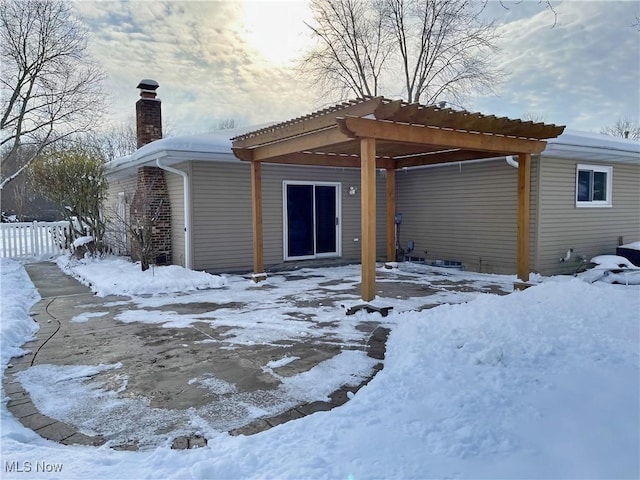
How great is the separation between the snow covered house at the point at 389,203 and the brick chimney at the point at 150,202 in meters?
0.03

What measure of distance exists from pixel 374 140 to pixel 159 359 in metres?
3.63

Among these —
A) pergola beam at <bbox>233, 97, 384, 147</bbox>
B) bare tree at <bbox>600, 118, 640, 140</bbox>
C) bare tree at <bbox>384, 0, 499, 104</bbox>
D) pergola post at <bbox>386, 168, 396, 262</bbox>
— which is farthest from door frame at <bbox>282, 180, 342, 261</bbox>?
bare tree at <bbox>600, 118, 640, 140</bbox>

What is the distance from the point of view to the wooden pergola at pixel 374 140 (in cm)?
549

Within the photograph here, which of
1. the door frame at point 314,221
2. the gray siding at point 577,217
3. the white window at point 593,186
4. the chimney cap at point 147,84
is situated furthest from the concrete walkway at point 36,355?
the white window at point 593,186

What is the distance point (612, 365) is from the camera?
134 inches

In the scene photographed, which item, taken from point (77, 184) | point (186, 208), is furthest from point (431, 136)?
point (77, 184)

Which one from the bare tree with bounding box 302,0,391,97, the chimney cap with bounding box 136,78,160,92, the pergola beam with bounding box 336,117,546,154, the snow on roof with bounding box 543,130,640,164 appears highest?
the bare tree with bounding box 302,0,391,97

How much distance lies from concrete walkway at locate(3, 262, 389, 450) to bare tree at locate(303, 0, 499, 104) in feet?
58.0

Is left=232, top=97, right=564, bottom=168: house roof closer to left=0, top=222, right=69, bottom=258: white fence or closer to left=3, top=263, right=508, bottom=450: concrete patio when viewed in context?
left=3, top=263, right=508, bottom=450: concrete patio

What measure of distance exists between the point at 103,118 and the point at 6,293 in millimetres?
14334

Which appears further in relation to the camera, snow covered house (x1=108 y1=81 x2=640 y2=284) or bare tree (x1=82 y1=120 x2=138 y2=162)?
bare tree (x1=82 y1=120 x2=138 y2=162)

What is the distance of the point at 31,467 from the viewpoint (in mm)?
2354

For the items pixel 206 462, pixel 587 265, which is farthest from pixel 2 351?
pixel 587 265

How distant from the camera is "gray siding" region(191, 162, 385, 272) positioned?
9.20 m
